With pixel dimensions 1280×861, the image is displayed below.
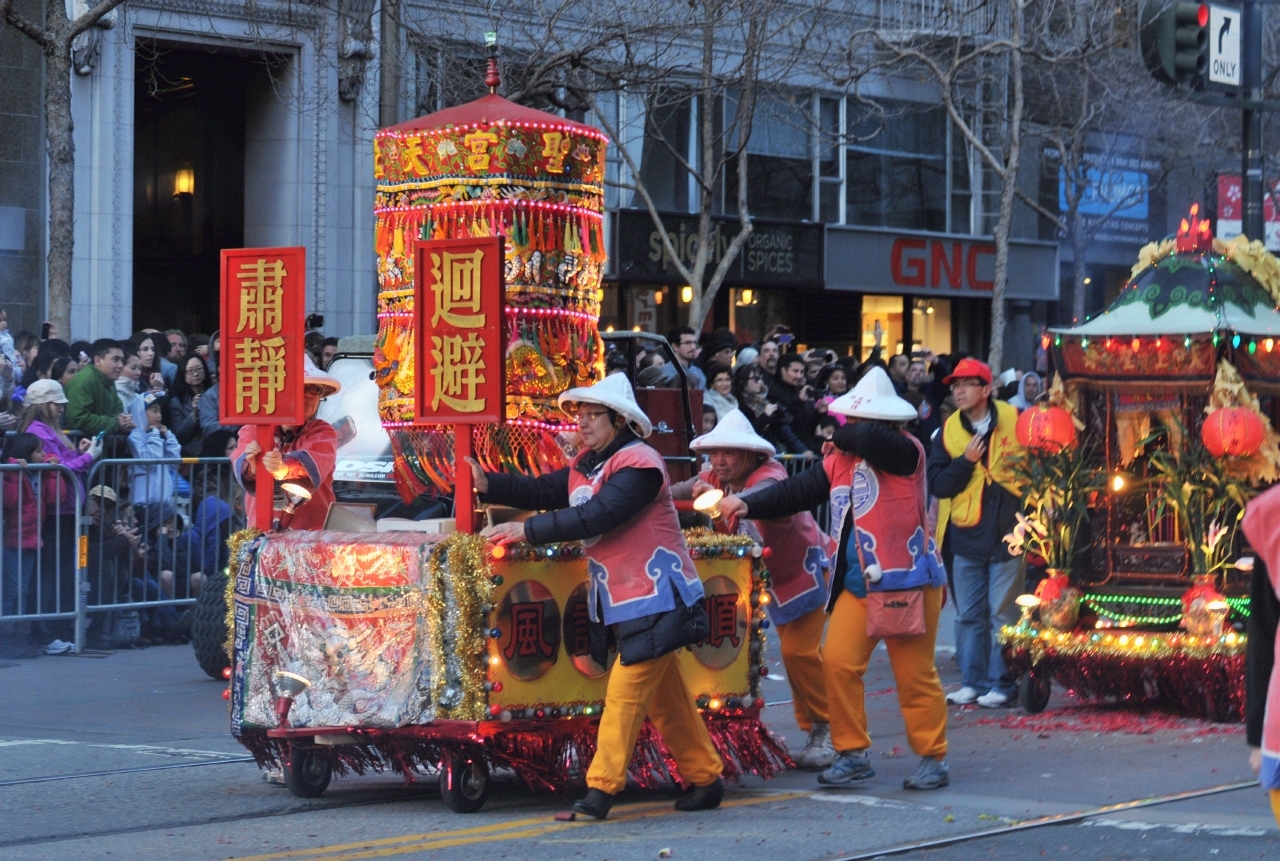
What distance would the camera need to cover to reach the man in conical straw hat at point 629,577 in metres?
6.77

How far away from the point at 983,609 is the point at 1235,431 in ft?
5.95

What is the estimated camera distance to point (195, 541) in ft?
41.5

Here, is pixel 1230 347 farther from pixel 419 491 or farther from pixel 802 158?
pixel 802 158

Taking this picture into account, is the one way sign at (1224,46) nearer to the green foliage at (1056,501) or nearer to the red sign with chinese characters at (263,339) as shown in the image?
the green foliage at (1056,501)

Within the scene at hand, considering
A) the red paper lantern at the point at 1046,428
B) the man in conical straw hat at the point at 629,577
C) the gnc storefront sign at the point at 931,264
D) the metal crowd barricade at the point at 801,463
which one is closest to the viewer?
the man in conical straw hat at the point at 629,577

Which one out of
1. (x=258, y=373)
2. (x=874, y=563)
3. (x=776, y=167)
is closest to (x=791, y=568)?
(x=874, y=563)

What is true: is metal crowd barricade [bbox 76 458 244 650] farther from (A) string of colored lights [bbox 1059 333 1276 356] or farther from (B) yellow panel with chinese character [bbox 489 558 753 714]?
(A) string of colored lights [bbox 1059 333 1276 356]

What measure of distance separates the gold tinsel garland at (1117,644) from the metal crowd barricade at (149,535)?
5.71 meters

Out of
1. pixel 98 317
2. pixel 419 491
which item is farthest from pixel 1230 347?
pixel 98 317

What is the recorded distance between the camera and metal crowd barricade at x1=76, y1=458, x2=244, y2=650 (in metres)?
12.2

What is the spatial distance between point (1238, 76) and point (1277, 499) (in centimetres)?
1163

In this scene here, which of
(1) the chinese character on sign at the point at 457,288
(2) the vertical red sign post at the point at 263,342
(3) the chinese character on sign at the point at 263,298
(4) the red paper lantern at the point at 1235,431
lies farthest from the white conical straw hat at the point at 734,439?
(4) the red paper lantern at the point at 1235,431

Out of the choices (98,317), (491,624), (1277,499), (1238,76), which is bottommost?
(491,624)

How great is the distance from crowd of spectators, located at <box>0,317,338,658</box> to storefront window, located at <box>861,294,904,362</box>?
57.6 feet
